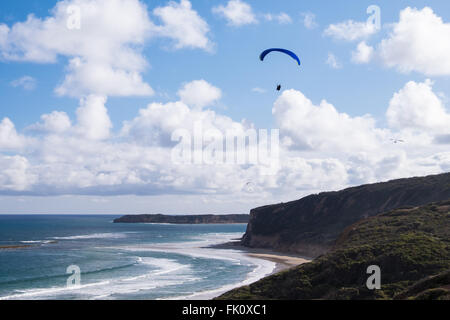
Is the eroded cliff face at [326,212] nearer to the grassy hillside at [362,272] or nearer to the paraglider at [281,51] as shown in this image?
the grassy hillside at [362,272]

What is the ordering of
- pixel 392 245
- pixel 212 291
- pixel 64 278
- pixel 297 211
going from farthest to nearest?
pixel 297 211
pixel 64 278
pixel 212 291
pixel 392 245

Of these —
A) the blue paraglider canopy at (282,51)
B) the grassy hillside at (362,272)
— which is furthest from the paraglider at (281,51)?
the grassy hillside at (362,272)

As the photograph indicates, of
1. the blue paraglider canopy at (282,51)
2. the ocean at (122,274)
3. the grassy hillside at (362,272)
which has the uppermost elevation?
the blue paraglider canopy at (282,51)

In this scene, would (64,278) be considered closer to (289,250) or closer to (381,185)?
(289,250)

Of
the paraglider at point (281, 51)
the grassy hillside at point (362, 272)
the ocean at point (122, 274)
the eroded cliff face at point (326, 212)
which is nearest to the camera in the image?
the grassy hillside at point (362, 272)

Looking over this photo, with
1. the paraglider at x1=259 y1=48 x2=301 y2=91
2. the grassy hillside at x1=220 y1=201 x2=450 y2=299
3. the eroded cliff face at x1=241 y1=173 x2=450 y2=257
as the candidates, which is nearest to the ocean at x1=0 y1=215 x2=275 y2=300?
the grassy hillside at x1=220 y1=201 x2=450 y2=299

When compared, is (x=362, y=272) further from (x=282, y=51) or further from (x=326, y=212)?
(x=326, y=212)

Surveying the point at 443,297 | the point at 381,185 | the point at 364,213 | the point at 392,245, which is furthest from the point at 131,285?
the point at 381,185

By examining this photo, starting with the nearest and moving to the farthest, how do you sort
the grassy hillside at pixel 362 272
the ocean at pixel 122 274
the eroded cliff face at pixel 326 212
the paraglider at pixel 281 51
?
the grassy hillside at pixel 362 272
the paraglider at pixel 281 51
the ocean at pixel 122 274
the eroded cliff face at pixel 326 212

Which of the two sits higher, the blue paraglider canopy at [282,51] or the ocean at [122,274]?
the blue paraglider canopy at [282,51]
